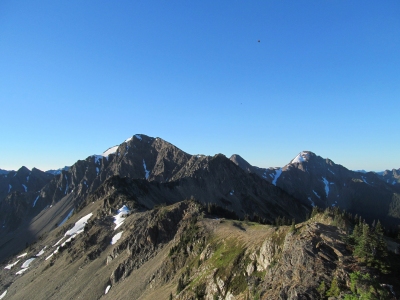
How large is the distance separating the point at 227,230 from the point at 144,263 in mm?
29751

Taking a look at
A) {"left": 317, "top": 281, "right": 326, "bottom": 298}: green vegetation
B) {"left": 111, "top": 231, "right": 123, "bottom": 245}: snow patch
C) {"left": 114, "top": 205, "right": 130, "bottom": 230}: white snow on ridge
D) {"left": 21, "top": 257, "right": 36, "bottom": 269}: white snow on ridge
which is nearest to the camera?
{"left": 317, "top": 281, "right": 326, "bottom": 298}: green vegetation

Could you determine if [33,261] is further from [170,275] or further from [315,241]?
[315,241]

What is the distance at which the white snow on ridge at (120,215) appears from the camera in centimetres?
11605

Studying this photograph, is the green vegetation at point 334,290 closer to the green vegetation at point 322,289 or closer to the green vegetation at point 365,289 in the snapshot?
the green vegetation at point 322,289

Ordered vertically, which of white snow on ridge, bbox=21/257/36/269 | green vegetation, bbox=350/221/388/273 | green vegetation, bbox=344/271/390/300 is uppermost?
green vegetation, bbox=350/221/388/273

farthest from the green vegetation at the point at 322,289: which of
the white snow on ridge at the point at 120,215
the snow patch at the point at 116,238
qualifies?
the white snow on ridge at the point at 120,215

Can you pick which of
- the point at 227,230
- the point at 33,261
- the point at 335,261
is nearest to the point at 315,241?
the point at 335,261

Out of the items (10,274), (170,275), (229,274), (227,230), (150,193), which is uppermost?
(150,193)

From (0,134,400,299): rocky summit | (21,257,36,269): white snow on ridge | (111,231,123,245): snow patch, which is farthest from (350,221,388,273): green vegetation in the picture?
(21,257,36,269): white snow on ridge

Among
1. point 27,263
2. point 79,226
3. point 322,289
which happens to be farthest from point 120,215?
point 322,289

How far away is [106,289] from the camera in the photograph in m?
81.1

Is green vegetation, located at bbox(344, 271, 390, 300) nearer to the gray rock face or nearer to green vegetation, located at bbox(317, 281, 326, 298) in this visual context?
the gray rock face

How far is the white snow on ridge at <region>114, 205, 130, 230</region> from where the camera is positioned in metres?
116

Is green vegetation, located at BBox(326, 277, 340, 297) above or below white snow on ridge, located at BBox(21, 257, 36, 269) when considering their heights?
above
